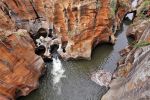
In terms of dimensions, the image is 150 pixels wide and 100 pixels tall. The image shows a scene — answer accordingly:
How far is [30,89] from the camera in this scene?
72.9ft

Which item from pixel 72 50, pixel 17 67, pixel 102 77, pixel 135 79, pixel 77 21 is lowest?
pixel 102 77

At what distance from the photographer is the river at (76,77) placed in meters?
21.9

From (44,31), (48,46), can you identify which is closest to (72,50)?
(48,46)

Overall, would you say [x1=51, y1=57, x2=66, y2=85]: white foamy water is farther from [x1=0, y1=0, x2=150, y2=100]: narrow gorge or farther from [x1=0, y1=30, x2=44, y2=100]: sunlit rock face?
[x1=0, y1=30, x2=44, y2=100]: sunlit rock face

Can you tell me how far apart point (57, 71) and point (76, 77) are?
2.29m

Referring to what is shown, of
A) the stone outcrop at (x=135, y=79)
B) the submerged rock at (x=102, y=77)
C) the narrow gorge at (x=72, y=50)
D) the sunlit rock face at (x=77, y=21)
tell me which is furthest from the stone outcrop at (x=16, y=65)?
the stone outcrop at (x=135, y=79)

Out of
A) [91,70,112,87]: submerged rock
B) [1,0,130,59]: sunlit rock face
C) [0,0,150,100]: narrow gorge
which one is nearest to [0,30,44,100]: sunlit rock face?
[0,0,150,100]: narrow gorge

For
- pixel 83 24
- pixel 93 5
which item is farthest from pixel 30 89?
pixel 93 5

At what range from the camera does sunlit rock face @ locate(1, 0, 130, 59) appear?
26312mm

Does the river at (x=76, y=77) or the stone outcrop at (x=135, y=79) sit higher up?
the stone outcrop at (x=135, y=79)

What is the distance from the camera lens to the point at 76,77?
23.9 m

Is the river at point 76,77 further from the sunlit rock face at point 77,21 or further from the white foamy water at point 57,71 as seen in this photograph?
the sunlit rock face at point 77,21

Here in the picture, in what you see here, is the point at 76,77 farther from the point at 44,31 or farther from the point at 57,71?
the point at 44,31

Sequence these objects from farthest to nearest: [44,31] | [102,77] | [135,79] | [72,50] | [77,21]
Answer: [44,31] < [72,50] < [77,21] < [102,77] < [135,79]
